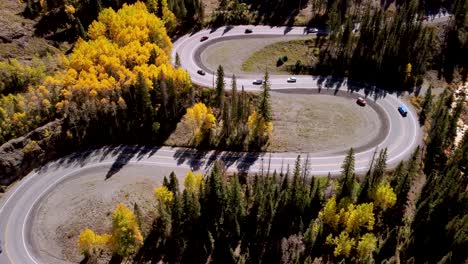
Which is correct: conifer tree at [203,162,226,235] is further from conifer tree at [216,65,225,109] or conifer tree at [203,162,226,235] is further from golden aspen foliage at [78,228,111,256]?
conifer tree at [216,65,225,109]

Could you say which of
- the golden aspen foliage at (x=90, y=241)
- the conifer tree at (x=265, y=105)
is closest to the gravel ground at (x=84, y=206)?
the golden aspen foliage at (x=90, y=241)

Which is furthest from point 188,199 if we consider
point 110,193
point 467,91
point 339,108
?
point 467,91

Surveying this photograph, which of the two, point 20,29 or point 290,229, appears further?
point 20,29

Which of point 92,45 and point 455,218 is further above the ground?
point 92,45

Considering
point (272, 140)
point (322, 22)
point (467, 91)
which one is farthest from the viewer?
point (322, 22)

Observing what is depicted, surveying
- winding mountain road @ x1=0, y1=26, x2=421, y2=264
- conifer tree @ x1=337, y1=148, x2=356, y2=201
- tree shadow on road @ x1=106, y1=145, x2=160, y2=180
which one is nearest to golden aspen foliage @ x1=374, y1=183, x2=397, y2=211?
conifer tree @ x1=337, y1=148, x2=356, y2=201

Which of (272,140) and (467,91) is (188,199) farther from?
(467,91)

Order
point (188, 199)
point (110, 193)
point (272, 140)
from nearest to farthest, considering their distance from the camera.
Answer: point (188, 199), point (110, 193), point (272, 140)

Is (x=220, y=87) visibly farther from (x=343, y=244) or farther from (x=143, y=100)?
(x=343, y=244)
